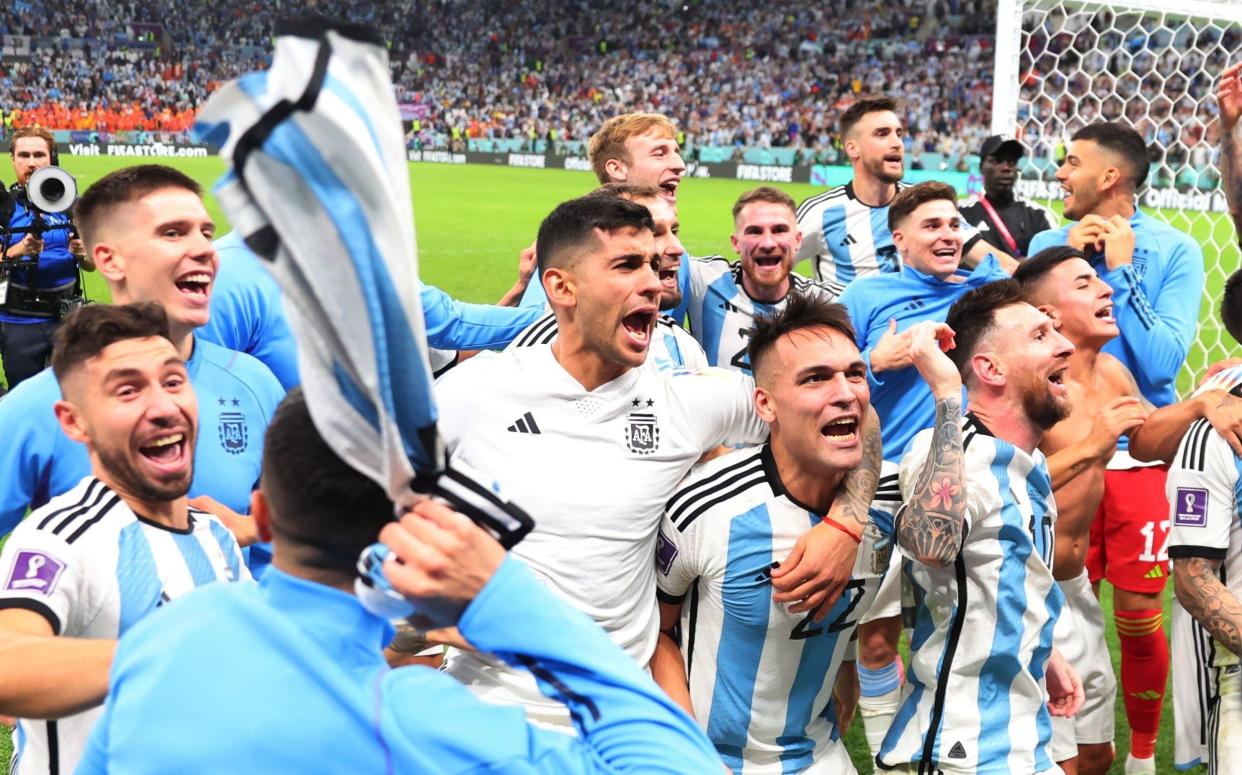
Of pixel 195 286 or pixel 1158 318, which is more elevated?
pixel 195 286

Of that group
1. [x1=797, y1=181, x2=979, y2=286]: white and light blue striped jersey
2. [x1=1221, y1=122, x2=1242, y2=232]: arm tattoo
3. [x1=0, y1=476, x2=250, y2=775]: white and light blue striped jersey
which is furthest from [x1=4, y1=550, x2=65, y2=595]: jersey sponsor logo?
[x1=1221, y1=122, x2=1242, y2=232]: arm tattoo

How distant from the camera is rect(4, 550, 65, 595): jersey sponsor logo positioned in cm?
227

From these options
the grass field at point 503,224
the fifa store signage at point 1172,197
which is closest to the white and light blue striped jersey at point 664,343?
the grass field at point 503,224

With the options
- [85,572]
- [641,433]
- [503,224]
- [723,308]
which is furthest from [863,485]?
[503,224]

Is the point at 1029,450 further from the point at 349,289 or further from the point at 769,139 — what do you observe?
the point at 769,139

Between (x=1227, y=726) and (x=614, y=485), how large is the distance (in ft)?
6.37

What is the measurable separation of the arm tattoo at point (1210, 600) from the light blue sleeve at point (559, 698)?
8.18ft

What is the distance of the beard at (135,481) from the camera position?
2617 mm

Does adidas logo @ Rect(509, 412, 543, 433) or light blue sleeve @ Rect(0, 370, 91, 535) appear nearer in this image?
light blue sleeve @ Rect(0, 370, 91, 535)

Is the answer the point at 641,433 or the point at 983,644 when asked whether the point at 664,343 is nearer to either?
the point at 641,433

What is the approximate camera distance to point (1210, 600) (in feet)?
11.6

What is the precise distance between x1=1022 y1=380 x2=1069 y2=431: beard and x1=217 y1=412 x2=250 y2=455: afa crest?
2142 mm

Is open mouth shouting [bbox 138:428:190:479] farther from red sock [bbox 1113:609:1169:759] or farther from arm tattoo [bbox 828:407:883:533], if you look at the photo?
red sock [bbox 1113:609:1169:759]

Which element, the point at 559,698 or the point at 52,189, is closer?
the point at 559,698
